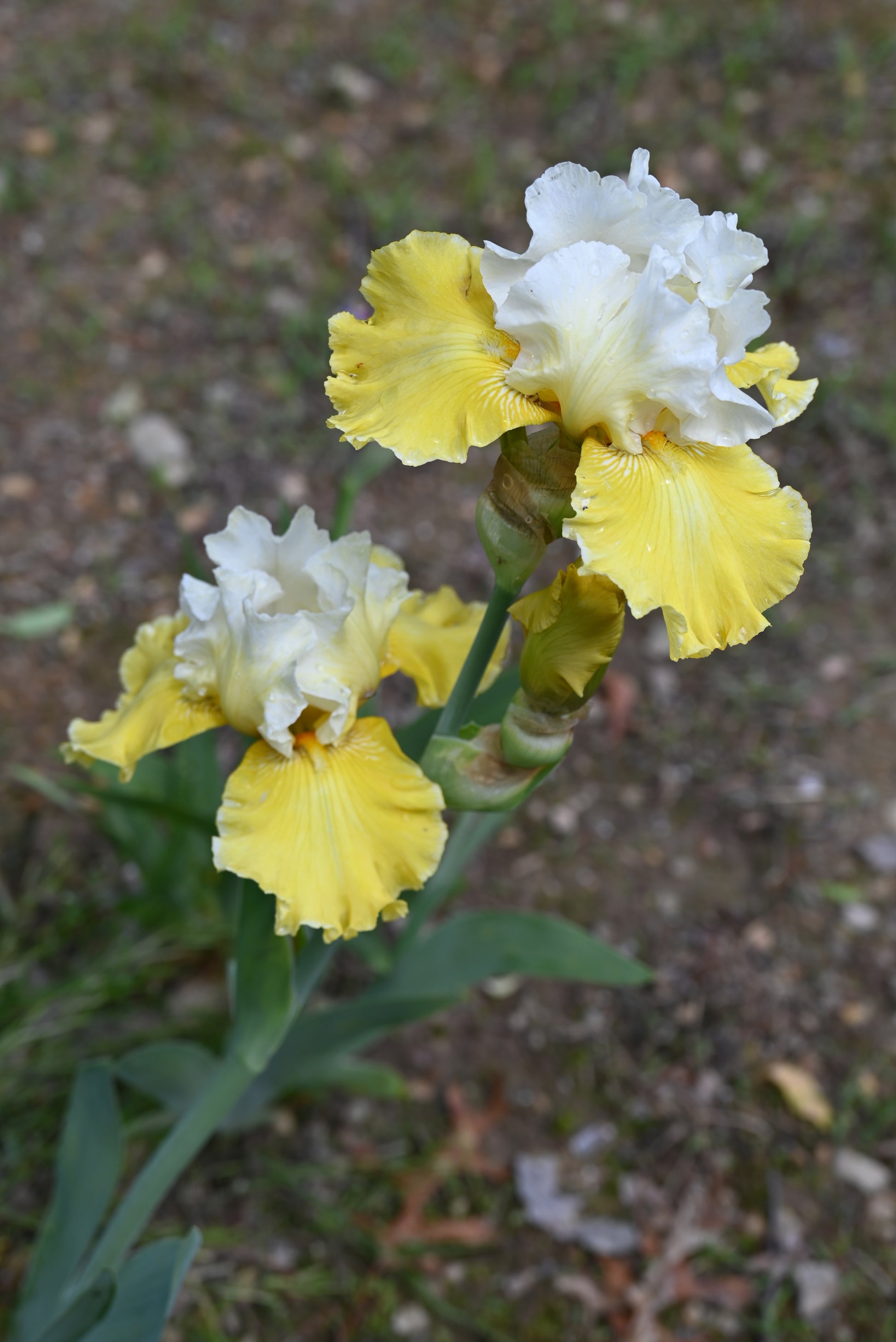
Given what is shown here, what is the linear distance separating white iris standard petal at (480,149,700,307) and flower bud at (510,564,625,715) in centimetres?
28

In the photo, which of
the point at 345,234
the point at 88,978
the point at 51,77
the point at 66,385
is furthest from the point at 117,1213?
the point at 51,77

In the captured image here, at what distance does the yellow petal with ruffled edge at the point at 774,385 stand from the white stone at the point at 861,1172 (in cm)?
168

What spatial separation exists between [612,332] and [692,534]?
206mm

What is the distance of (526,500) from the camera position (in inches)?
43.2

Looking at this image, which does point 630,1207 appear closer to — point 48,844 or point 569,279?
point 48,844

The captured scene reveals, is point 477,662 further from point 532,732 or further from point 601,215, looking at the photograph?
point 601,215

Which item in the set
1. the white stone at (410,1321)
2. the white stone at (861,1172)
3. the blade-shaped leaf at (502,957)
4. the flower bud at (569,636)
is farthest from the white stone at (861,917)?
the flower bud at (569,636)

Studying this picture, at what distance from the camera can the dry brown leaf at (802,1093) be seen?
2.22 meters

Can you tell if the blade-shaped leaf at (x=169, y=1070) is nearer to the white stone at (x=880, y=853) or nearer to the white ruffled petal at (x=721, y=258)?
the white ruffled petal at (x=721, y=258)

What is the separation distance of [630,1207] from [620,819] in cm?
86

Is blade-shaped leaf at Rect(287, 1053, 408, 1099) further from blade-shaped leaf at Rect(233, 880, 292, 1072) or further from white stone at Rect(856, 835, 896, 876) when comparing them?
white stone at Rect(856, 835, 896, 876)

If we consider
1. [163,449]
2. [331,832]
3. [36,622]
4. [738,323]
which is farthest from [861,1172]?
[163,449]

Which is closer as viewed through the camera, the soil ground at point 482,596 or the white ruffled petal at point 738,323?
the white ruffled petal at point 738,323

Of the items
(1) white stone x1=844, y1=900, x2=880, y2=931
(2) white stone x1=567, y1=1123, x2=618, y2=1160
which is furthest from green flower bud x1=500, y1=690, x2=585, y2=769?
(1) white stone x1=844, y1=900, x2=880, y2=931
